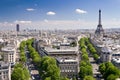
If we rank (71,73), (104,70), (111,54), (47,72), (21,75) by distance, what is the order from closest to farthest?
(21,75), (47,72), (104,70), (71,73), (111,54)

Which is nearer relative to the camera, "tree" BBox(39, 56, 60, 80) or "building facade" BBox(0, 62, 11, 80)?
"building facade" BBox(0, 62, 11, 80)

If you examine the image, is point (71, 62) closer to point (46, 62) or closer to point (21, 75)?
point (46, 62)

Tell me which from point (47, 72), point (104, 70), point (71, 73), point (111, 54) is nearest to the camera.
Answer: point (47, 72)

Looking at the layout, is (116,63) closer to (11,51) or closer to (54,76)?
(54,76)

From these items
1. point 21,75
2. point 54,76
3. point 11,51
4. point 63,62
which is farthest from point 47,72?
point 11,51

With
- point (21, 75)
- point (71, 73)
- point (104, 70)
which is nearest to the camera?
point (21, 75)

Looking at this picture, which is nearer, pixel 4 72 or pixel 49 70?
pixel 4 72

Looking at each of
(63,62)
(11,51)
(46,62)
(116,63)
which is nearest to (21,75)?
(46,62)

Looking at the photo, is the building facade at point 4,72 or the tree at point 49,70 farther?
the tree at point 49,70

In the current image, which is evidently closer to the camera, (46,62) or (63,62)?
(46,62)
